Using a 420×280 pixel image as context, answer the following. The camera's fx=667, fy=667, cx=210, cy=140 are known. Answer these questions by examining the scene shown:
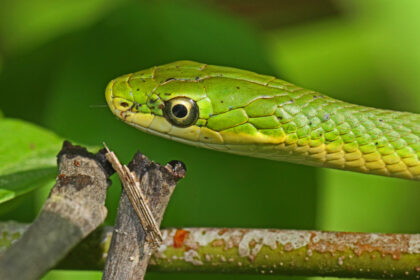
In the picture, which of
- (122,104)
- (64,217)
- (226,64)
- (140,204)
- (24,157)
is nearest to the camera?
(64,217)

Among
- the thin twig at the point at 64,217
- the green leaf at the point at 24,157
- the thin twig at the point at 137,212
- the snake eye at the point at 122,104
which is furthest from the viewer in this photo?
the snake eye at the point at 122,104

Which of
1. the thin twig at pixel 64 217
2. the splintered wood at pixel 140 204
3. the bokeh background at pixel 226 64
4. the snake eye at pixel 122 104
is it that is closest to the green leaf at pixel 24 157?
the bokeh background at pixel 226 64

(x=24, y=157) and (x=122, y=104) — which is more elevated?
(x=122, y=104)

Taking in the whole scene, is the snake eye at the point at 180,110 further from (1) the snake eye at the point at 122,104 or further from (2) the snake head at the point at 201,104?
(1) the snake eye at the point at 122,104

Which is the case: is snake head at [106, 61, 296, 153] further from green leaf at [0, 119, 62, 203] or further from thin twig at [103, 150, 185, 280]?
thin twig at [103, 150, 185, 280]

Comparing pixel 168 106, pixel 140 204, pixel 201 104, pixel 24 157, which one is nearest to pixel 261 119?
pixel 201 104

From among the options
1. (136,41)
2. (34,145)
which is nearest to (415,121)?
(136,41)

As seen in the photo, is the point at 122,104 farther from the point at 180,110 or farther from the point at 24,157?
the point at 24,157

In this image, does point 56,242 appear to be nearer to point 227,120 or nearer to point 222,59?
point 227,120
